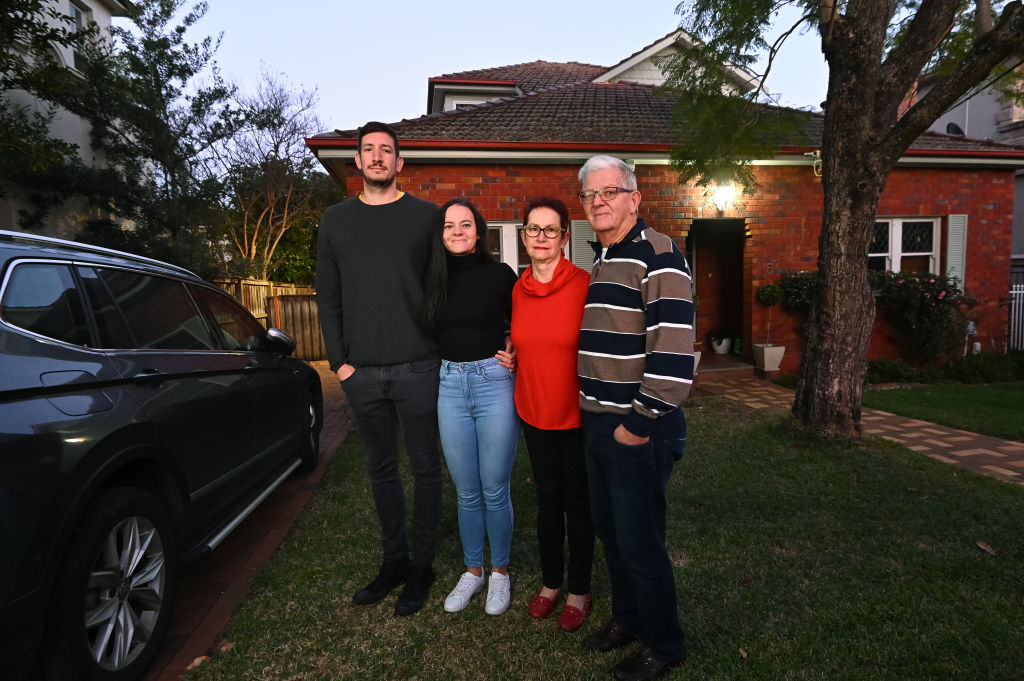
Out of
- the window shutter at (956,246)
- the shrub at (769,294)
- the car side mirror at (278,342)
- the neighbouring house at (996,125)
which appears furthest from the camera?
the neighbouring house at (996,125)

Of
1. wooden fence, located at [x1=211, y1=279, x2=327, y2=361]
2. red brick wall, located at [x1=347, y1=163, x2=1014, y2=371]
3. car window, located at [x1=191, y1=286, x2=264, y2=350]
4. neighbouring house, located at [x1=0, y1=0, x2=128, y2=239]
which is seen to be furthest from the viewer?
wooden fence, located at [x1=211, y1=279, x2=327, y2=361]

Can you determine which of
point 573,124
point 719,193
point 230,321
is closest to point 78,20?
point 573,124

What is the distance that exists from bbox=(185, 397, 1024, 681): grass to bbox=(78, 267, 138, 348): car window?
4.46 ft

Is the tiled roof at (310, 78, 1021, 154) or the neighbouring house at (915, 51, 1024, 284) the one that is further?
the neighbouring house at (915, 51, 1024, 284)

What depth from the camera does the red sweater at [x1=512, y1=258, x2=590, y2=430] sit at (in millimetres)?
2141

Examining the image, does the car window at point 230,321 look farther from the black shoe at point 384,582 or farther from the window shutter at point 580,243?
the window shutter at point 580,243

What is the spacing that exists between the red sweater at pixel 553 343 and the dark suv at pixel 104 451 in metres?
1.55

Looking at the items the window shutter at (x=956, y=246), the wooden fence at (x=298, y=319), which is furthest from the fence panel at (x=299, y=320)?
the window shutter at (x=956, y=246)

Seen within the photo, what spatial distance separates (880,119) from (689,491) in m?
3.68

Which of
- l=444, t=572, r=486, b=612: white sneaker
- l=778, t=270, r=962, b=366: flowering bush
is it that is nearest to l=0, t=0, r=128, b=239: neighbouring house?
l=444, t=572, r=486, b=612: white sneaker

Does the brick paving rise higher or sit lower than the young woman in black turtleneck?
lower

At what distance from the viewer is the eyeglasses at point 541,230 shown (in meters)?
2.17

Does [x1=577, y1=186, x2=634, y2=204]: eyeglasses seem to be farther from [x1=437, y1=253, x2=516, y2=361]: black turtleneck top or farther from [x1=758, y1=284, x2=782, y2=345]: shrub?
[x1=758, y1=284, x2=782, y2=345]: shrub

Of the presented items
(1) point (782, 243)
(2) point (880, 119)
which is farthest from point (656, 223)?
(2) point (880, 119)
